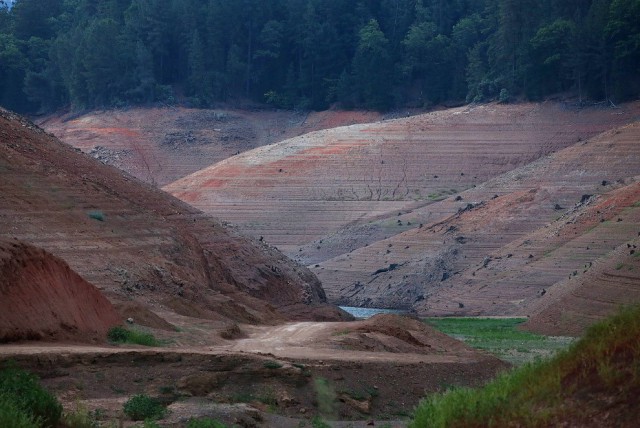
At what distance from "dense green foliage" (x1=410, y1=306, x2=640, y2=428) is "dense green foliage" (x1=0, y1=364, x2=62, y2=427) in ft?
17.9

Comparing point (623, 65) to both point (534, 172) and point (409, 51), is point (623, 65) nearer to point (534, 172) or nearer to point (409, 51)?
point (534, 172)

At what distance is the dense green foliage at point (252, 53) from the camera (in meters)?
115

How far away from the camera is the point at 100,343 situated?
27.5m

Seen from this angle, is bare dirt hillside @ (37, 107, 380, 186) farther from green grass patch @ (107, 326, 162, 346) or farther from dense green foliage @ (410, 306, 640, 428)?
dense green foliage @ (410, 306, 640, 428)

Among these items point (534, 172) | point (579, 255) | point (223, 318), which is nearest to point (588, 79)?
point (534, 172)

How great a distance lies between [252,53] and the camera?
124 meters

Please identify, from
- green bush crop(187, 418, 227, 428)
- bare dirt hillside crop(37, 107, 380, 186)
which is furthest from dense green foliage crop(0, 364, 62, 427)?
bare dirt hillside crop(37, 107, 380, 186)

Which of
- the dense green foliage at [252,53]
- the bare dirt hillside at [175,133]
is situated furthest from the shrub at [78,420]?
the bare dirt hillside at [175,133]

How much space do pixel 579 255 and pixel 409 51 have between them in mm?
57739

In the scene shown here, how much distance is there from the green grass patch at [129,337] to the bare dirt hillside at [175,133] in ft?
264

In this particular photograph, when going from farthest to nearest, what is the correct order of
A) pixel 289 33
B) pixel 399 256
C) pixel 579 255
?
pixel 289 33, pixel 399 256, pixel 579 255

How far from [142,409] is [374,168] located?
72.3 meters

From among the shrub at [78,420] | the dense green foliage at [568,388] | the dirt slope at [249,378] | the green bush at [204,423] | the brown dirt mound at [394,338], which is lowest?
the brown dirt mound at [394,338]

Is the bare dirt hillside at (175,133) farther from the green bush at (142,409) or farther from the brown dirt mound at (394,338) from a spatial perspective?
the green bush at (142,409)
